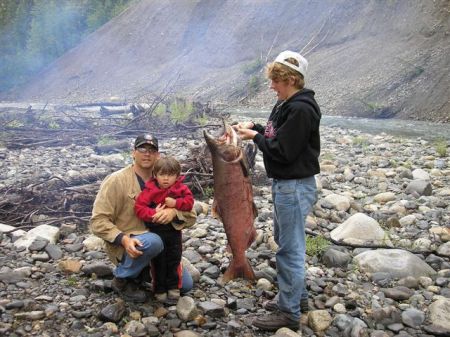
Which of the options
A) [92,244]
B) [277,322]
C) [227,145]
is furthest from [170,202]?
[92,244]

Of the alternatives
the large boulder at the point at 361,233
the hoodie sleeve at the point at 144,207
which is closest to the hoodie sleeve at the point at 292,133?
the hoodie sleeve at the point at 144,207

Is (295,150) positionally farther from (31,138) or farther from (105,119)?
(105,119)

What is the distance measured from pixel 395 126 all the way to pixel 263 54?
60.0 feet

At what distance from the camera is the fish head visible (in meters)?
3.34

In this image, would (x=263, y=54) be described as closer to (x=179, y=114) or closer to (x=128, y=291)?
(x=179, y=114)

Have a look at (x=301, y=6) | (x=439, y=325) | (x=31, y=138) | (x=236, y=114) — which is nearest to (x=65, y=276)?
(x=439, y=325)

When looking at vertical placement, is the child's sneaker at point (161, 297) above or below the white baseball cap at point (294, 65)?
below

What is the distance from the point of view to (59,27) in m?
53.1

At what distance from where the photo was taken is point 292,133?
3102 millimetres

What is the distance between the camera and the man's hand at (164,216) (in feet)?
11.4

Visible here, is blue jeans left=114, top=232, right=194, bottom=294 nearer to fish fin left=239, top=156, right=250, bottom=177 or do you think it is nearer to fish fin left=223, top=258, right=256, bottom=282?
fish fin left=223, top=258, right=256, bottom=282

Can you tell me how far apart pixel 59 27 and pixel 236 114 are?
4039 centimetres

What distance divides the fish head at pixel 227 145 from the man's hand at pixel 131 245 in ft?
Result: 2.96

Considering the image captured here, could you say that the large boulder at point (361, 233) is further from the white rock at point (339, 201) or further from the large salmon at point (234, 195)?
the large salmon at point (234, 195)
